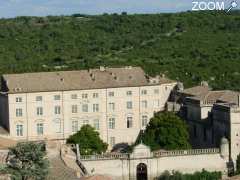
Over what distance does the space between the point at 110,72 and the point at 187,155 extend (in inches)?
521

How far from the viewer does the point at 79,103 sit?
65.6m

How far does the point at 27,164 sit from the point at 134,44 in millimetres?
92434

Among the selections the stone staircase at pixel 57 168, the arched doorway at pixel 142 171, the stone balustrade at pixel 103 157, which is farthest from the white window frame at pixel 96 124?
the arched doorway at pixel 142 171

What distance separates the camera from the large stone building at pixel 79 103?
64188 mm

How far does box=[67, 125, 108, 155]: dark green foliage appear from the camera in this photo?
6011cm

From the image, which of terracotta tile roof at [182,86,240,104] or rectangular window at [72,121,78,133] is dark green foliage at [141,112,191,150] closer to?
terracotta tile roof at [182,86,240,104]

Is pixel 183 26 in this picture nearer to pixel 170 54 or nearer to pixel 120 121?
pixel 170 54

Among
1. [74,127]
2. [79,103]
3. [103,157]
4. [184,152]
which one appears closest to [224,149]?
[184,152]

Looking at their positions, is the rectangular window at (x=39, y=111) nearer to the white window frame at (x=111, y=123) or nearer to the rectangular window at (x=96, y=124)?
the rectangular window at (x=96, y=124)

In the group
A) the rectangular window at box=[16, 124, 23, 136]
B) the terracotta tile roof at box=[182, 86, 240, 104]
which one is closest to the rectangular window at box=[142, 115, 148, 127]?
the terracotta tile roof at box=[182, 86, 240, 104]

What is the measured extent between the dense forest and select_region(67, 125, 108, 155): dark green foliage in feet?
78.2

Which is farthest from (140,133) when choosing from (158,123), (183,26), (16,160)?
(183,26)

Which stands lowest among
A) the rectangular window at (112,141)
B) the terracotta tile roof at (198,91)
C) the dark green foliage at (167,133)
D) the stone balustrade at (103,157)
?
the stone balustrade at (103,157)

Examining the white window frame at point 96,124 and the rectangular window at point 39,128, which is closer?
the rectangular window at point 39,128
